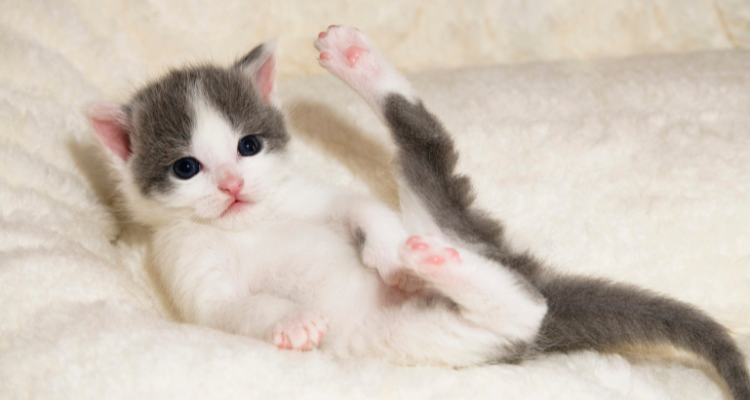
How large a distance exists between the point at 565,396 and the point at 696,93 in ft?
4.54

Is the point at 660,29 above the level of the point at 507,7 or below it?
→ above

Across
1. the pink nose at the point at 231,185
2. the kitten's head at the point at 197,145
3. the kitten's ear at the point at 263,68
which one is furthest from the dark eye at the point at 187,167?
the kitten's ear at the point at 263,68

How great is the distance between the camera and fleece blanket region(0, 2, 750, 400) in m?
1.32

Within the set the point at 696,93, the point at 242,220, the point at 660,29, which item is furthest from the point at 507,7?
the point at 242,220

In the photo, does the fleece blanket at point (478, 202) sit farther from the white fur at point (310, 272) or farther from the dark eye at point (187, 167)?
the dark eye at point (187, 167)

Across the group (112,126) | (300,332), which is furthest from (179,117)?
(300,332)

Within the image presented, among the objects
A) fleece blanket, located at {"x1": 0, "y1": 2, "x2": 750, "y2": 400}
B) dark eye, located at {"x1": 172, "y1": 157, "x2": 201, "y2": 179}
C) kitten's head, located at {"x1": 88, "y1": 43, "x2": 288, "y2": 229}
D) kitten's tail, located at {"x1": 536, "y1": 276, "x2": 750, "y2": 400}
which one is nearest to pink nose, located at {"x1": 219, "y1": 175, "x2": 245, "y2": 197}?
kitten's head, located at {"x1": 88, "y1": 43, "x2": 288, "y2": 229}

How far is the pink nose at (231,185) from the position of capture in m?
1.63

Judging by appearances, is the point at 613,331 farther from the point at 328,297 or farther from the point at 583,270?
the point at 328,297

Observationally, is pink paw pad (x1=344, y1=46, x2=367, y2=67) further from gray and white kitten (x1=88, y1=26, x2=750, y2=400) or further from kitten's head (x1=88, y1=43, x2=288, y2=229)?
kitten's head (x1=88, y1=43, x2=288, y2=229)

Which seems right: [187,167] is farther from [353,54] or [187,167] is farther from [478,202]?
[478,202]

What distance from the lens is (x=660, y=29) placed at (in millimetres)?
2756

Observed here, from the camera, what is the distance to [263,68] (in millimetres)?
2004

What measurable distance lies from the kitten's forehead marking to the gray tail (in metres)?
0.47
